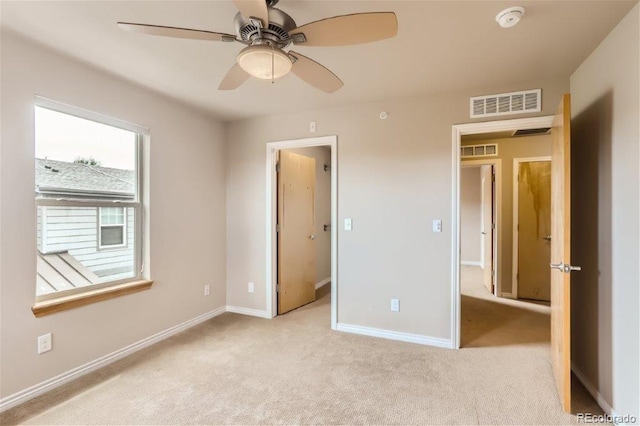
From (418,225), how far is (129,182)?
2.70m

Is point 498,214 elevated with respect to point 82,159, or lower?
lower

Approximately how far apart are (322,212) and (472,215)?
399 cm

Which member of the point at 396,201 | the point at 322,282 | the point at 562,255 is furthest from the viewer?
the point at 322,282

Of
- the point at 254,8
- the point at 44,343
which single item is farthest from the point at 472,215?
the point at 44,343

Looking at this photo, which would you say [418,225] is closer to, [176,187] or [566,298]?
[566,298]

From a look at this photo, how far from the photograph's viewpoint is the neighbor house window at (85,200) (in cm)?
225

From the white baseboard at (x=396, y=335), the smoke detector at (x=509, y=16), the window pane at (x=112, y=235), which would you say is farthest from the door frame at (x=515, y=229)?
the window pane at (x=112, y=235)

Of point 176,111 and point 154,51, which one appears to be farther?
point 176,111

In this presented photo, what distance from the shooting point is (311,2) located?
166cm

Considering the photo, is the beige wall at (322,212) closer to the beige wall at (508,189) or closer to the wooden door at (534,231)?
the beige wall at (508,189)

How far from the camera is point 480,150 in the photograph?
4.65 m

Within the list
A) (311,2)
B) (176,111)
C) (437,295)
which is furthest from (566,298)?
(176,111)

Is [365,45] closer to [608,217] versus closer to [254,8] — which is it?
[254,8]

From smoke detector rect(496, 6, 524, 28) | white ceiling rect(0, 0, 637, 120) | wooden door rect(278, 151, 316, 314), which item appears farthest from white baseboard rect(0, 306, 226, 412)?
smoke detector rect(496, 6, 524, 28)
